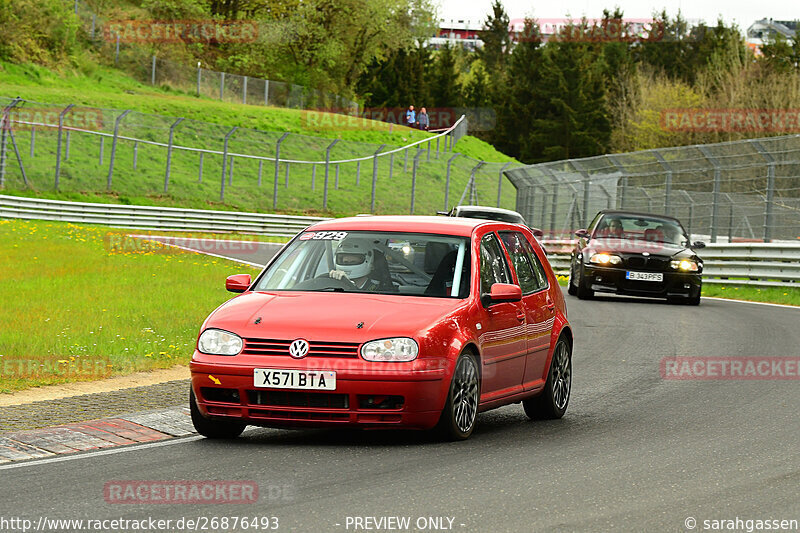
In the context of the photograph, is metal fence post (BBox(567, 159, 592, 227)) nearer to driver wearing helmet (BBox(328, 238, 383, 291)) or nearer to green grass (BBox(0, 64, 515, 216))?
green grass (BBox(0, 64, 515, 216))

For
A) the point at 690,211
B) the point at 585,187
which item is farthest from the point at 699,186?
the point at 585,187

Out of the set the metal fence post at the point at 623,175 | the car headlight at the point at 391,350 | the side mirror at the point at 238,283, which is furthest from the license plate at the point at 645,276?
the car headlight at the point at 391,350

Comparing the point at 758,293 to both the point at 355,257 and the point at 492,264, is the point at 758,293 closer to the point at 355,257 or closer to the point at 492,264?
the point at 492,264

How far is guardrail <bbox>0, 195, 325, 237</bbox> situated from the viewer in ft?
124

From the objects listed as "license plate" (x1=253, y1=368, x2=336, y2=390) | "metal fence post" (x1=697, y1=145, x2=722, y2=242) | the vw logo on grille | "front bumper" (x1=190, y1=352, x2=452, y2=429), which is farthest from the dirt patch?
"metal fence post" (x1=697, y1=145, x2=722, y2=242)

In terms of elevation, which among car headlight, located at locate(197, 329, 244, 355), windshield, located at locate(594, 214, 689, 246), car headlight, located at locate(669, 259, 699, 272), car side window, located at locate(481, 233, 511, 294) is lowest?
car headlight, located at locate(669, 259, 699, 272)

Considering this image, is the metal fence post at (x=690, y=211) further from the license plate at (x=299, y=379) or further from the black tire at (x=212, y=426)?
the license plate at (x=299, y=379)

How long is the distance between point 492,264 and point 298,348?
2.05 meters

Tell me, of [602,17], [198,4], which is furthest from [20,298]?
[602,17]

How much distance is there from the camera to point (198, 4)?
81.6 meters

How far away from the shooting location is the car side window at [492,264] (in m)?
9.12

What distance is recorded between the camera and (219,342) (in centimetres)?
809

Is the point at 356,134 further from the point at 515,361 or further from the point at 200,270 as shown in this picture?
the point at 515,361

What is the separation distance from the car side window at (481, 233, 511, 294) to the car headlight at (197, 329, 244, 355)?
1830mm
